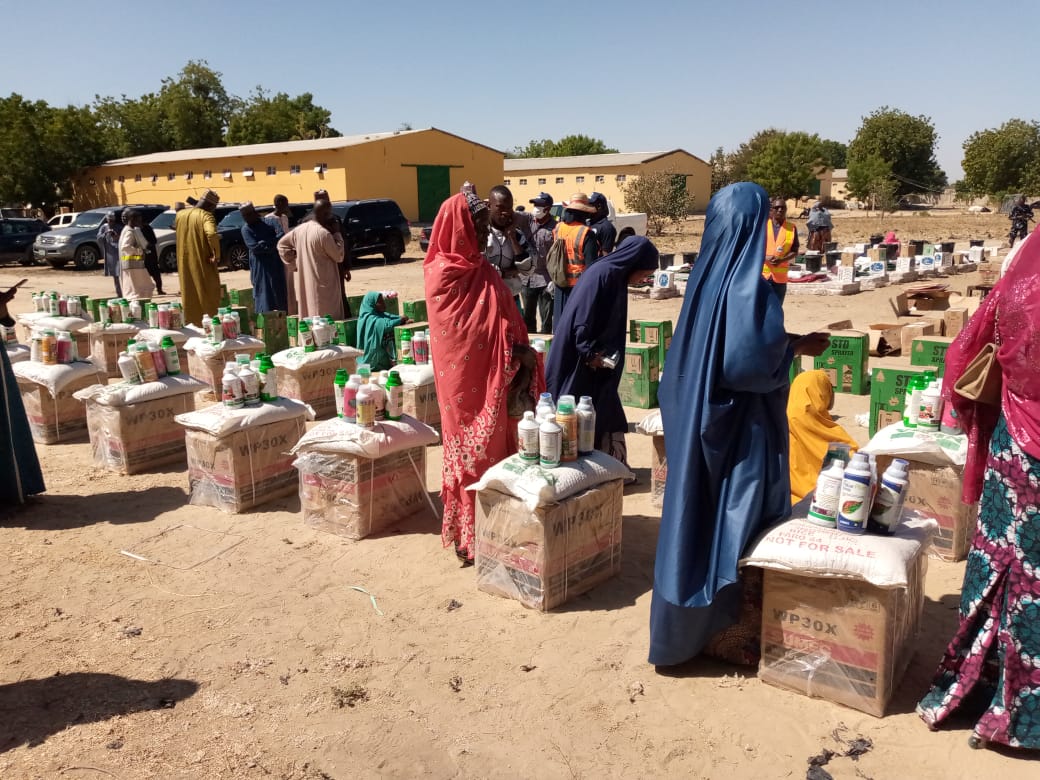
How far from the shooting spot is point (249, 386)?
5012 millimetres

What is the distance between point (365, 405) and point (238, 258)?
15438 mm

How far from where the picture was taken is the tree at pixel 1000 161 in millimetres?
51031

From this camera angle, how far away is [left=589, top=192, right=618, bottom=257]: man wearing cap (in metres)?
7.44

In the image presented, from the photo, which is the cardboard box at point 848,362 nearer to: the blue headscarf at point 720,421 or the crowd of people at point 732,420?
the crowd of people at point 732,420

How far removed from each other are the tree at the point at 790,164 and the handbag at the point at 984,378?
153 ft

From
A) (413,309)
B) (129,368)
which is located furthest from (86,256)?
(129,368)

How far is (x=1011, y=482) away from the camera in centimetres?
249

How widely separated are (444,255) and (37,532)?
310 centimetres

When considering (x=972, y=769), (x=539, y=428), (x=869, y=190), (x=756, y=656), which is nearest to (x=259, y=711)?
(x=539, y=428)

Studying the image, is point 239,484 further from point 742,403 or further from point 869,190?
point 869,190

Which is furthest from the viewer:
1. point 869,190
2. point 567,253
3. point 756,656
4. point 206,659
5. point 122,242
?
point 869,190

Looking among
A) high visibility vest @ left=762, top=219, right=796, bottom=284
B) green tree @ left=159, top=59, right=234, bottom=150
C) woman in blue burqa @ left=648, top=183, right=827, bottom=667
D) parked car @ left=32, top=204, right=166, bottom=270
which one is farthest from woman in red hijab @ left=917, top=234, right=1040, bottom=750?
green tree @ left=159, top=59, right=234, bottom=150

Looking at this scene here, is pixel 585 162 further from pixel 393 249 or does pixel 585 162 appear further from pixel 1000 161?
pixel 1000 161

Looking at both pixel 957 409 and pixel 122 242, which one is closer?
pixel 957 409
